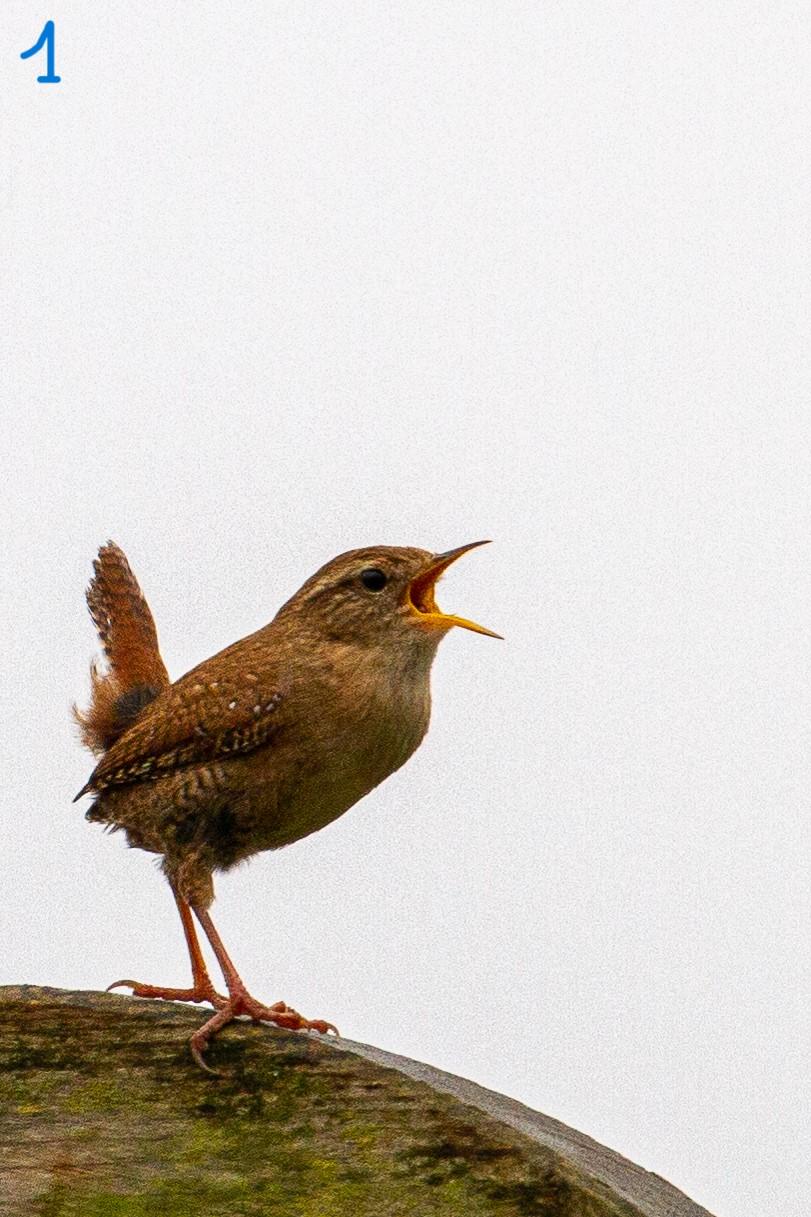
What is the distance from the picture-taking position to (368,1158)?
11.1 ft

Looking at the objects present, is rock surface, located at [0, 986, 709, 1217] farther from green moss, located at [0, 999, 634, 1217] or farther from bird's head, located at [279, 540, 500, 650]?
bird's head, located at [279, 540, 500, 650]

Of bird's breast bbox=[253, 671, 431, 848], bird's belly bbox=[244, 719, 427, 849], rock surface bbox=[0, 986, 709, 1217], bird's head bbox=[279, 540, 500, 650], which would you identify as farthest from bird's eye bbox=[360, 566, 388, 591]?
rock surface bbox=[0, 986, 709, 1217]

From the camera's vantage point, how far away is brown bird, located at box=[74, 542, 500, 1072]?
491cm

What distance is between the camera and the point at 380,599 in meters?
5.22

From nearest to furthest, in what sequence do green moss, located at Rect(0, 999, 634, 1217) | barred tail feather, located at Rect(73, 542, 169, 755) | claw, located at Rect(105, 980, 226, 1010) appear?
green moss, located at Rect(0, 999, 634, 1217) < claw, located at Rect(105, 980, 226, 1010) < barred tail feather, located at Rect(73, 542, 169, 755)

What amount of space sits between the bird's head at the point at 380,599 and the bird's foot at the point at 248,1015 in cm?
112

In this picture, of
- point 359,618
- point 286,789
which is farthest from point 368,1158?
point 359,618

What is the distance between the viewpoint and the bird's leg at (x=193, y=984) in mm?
4762

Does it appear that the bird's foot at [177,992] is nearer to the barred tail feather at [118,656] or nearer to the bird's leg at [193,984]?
the bird's leg at [193,984]

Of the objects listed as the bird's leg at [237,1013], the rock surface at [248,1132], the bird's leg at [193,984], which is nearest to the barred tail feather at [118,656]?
the bird's leg at [193,984]

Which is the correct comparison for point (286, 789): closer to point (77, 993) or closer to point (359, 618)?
point (359, 618)

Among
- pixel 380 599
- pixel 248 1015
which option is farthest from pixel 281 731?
pixel 248 1015

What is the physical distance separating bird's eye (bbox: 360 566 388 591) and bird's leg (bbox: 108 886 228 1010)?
1000 mm

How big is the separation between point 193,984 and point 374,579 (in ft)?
3.98
